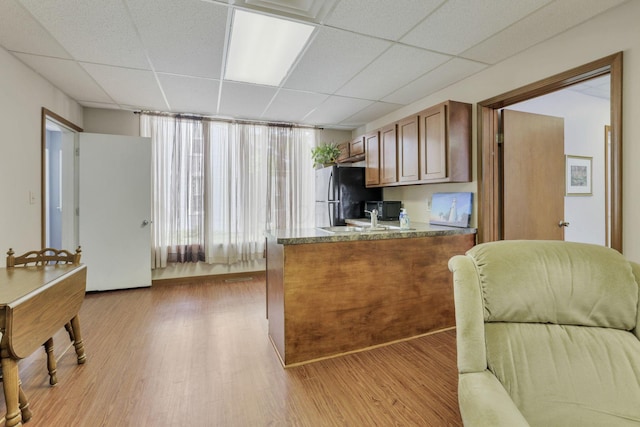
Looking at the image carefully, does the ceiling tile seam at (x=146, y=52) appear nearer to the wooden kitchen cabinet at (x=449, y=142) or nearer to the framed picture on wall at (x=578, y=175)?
the wooden kitchen cabinet at (x=449, y=142)

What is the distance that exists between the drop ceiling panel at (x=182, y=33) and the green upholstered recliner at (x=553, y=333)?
2.24 m

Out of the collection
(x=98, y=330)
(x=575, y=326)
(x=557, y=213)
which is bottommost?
(x=98, y=330)

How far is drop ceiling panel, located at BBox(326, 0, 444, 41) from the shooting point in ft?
6.21

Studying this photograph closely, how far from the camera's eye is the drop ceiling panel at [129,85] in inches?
111

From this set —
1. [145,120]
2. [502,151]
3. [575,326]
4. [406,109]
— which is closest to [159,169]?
[145,120]

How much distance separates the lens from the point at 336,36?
228 cm

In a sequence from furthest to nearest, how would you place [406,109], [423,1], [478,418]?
[406,109] → [423,1] → [478,418]

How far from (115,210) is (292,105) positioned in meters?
2.77

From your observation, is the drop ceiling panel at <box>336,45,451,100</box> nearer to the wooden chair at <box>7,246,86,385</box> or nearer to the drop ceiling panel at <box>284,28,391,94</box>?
the drop ceiling panel at <box>284,28,391,94</box>

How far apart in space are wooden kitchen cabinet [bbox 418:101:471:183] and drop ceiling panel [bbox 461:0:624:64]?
0.47m

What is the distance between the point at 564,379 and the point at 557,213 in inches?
97.2

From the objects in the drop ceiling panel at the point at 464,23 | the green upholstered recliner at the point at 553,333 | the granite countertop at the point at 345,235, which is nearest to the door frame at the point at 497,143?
the granite countertop at the point at 345,235

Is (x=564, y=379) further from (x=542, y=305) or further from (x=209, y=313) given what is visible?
(x=209, y=313)

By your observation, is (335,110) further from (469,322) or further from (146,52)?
(469,322)
